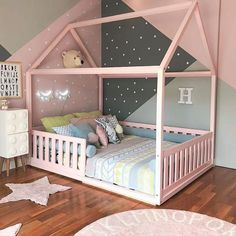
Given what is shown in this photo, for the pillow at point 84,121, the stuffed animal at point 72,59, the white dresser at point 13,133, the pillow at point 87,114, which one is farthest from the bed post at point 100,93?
the white dresser at point 13,133

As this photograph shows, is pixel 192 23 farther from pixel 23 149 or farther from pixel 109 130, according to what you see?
pixel 23 149

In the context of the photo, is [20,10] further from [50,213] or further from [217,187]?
[217,187]

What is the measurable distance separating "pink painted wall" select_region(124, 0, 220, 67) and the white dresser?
238 centimetres

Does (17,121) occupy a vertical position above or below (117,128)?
above

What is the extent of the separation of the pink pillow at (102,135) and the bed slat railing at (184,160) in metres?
1.11

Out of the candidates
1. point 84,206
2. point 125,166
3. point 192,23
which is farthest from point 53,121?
point 192,23

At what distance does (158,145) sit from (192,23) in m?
2.20

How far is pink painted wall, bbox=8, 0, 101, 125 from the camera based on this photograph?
3.84m

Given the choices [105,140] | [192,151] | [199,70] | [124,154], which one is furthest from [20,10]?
[192,151]

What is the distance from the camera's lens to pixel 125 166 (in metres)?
2.96

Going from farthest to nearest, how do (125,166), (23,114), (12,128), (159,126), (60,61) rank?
(60,61)
(23,114)
(12,128)
(125,166)
(159,126)

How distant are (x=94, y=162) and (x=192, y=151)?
117cm

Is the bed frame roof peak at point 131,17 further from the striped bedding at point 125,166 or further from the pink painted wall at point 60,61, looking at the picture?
the striped bedding at point 125,166

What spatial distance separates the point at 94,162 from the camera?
3189 mm
